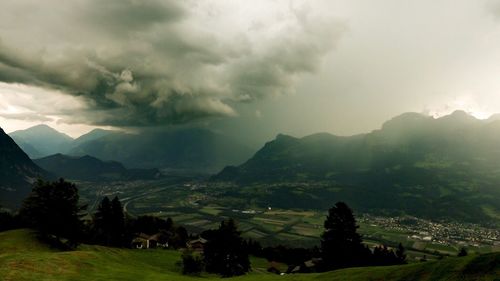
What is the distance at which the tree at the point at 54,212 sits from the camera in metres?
76.6

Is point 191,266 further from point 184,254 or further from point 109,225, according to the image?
point 109,225

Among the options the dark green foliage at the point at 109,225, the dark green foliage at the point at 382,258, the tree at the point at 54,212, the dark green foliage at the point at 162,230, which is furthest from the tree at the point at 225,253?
the dark green foliage at the point at 162,230

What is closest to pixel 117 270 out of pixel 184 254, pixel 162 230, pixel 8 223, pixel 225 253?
pixel 225 253

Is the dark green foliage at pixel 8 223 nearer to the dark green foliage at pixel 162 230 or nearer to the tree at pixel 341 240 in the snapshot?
the dark green foliage at pixel 162 230

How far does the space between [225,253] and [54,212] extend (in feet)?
126

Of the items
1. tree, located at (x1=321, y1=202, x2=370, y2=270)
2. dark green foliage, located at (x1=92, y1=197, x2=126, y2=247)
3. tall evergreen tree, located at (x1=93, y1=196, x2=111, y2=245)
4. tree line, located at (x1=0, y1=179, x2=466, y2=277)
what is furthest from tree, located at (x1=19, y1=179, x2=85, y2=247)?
tree, located at (x1=321, y1=202, x2=370, y2=270)

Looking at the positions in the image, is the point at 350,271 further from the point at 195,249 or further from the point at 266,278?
the point at 195,249

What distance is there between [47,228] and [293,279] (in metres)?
54.9

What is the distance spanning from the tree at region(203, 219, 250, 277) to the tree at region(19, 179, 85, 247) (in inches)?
1159

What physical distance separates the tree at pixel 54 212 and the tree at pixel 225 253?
2944 cm

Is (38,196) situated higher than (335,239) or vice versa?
(38,196)

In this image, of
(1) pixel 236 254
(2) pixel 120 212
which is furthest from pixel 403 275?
(2) pixel 120 212

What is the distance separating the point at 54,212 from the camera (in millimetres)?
77000

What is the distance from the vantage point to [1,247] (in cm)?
6850
